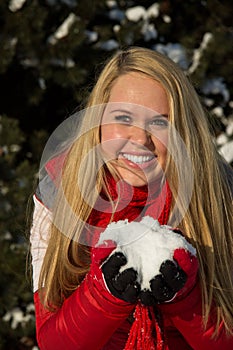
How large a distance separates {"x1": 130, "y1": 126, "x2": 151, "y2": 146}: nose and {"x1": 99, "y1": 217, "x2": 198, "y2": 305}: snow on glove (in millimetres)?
419

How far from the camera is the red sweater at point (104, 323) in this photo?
6.49 ft

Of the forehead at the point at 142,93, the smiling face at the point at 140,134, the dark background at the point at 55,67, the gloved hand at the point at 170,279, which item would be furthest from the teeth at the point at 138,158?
the dark background at the point at 55,67

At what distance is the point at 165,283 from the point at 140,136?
0.60m

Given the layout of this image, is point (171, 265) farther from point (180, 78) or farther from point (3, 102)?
point (3, 102)

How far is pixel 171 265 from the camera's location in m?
1.83

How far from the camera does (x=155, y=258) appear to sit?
1.85 meters

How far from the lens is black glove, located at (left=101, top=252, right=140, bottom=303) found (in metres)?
1.82

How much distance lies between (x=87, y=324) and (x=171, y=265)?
0.33 metres

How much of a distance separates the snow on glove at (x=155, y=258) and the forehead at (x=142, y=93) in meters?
0.52

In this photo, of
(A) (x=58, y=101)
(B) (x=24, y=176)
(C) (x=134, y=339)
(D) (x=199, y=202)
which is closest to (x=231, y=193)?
(D) (x=199, y=202)

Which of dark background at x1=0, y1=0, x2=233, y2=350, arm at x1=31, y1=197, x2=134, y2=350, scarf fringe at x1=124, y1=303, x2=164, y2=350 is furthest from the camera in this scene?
dark background at x1=0, y1=0, x2=233, y2=350

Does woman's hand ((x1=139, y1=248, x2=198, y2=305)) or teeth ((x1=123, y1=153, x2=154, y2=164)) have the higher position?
woman's hand ((x1=139, y1=248, x2=198, y2=305))

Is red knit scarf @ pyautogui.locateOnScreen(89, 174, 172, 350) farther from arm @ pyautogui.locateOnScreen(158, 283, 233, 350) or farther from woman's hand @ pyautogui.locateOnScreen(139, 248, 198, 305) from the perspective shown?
woman's hand @ pyautogui.locateOnScreen(139, 248, 198, 305)

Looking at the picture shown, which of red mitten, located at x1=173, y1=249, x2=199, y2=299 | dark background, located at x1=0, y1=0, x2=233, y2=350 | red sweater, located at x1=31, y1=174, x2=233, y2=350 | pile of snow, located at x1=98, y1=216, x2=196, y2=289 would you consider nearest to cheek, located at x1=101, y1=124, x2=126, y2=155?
red sweater, located at x1=31, y1=174, x2=233, y2=350
